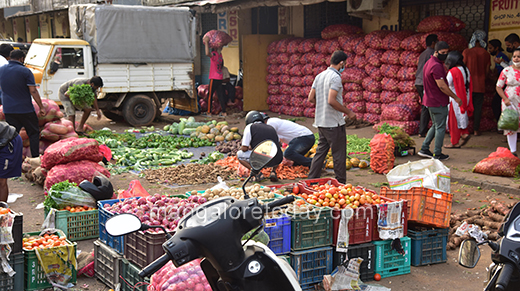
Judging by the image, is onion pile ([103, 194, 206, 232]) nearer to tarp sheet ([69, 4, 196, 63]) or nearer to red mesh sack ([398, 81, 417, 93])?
red mesh sack ([398, 81, 417, 93])

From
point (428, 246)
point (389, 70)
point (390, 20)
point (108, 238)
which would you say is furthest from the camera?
point (390, 20)

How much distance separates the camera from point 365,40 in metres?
13.5

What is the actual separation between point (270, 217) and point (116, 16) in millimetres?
11860

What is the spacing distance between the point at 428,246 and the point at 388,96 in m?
8.05

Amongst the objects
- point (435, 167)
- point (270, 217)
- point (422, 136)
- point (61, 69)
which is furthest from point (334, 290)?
point (61, 69)

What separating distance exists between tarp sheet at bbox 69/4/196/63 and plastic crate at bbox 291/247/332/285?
11481 millimetres

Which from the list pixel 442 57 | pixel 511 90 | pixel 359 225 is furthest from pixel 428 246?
pixel 442 57

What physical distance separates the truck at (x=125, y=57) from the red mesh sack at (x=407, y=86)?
6.52 m

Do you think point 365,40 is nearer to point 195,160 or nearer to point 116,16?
point 195,160

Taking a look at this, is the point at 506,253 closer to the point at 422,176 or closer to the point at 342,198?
the point at 342,198

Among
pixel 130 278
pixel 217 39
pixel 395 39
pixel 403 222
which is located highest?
pixel 217 39

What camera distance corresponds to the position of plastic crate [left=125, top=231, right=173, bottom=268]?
412 centimetres

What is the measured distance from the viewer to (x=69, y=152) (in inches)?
295

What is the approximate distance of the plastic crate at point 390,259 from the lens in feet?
16.4
